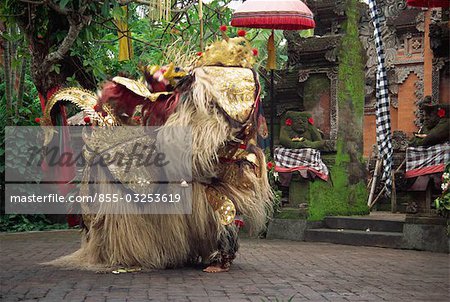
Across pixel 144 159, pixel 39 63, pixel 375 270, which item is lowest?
pixel 375 270

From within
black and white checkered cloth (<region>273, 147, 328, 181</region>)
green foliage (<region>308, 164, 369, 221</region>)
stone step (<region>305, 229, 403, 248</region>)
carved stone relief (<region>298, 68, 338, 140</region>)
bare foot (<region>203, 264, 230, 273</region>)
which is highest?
carved stone relief (<region>298, 68, 338, 140</region>)

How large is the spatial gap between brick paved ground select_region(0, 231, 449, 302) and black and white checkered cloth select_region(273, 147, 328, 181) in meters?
2.58

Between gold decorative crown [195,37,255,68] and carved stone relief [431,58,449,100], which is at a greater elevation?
carved stone relief [431,58,449,100]

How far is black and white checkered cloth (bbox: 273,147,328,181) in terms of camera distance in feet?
48.2

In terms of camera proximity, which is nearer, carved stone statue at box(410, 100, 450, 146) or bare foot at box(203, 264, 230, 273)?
bare foot at box(203, 264, 230, 273)

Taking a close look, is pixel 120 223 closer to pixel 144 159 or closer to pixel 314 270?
pixel 144 159

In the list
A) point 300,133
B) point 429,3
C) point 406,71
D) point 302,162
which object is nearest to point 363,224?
point 302,162

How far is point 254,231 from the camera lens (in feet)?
32.1

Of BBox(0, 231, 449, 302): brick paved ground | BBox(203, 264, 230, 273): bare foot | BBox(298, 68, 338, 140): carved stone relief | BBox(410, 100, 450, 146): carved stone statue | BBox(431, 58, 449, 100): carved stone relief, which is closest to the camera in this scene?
BBox(0, 231, 449, 302): brick paved ground

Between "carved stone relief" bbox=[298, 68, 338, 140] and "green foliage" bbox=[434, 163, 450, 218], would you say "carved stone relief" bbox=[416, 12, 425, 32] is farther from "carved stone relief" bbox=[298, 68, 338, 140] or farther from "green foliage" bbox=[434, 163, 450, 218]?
"green foliage" bbox=[434, 163, 450, 218]

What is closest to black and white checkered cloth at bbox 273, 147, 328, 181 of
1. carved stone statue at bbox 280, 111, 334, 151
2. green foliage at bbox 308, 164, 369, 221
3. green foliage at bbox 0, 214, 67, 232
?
carved stone statue at bbox 280, 111, 334, 151

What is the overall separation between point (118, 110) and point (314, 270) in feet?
9.21

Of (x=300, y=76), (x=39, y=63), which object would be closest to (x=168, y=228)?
(x=39, y=63)

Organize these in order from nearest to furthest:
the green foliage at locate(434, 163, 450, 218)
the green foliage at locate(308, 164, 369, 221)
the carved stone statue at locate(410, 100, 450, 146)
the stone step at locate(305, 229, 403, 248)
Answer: the green foliage at locate(434, 163, 450, 218) → the carved stone statue at locate(410, 100, 450, 146) → the stone step at locate(305, 229, 403, 248) → the green foliage at locate(308, 164, 369, 221)
